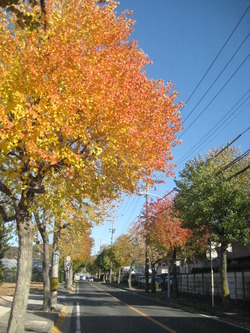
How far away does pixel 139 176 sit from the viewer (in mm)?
9156

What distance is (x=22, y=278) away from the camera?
8.32 meters

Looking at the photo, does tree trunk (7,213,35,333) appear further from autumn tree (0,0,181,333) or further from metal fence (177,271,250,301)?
metal fence (177,271,250,301)

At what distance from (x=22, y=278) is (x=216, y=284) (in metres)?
22.9

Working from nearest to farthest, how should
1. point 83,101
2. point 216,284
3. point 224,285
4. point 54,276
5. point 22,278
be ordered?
point 83,101, point 22,278, point 54,276, point 224,285, point 216,284

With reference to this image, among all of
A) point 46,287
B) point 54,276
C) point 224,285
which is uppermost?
point 54,276

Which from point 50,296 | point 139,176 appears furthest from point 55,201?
point 50,296

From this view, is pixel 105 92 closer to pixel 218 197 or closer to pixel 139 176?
pixel 139 176

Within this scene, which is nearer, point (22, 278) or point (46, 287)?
point (22, 278)

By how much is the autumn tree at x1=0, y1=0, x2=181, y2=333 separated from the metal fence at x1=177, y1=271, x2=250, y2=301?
1666cm

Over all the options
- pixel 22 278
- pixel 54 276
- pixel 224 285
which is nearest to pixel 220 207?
pixel 224 285

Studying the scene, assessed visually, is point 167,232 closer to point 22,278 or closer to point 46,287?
point 46,287

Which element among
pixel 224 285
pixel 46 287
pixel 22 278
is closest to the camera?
pixel 22 278

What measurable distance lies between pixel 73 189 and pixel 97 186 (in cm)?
65

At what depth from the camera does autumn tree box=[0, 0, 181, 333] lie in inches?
288
